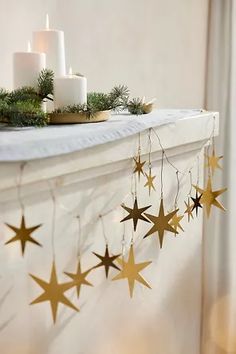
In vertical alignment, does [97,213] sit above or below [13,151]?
below

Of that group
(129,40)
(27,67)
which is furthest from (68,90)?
(129,40)

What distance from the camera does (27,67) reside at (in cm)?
99

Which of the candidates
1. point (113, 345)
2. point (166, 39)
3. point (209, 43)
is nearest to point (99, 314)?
point (113, 345)

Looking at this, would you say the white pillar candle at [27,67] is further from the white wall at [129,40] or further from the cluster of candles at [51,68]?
the white wall at [129,40]

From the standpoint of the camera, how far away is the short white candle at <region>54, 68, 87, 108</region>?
3.13 feet

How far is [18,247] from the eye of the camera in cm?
77

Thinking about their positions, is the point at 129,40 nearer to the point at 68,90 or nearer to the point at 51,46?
the point at 51,46

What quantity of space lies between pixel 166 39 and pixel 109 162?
1.03m

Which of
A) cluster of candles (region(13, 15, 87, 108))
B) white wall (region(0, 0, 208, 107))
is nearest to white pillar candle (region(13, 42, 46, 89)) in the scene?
cluster of candles (region(13, 15, 87, 108))

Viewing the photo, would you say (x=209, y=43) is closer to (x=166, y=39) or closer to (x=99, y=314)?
(x=166, y=39)

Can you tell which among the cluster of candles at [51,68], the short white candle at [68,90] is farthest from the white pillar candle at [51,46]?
the short white candle at [68,90]

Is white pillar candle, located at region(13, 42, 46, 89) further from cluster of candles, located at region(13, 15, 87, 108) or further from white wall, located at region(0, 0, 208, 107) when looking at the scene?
white wall, located at region(0, 0, 208, 107)

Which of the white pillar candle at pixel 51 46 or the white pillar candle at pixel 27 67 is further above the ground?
the white pillar candle at pixel 51 46

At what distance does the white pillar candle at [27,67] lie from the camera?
993mm
